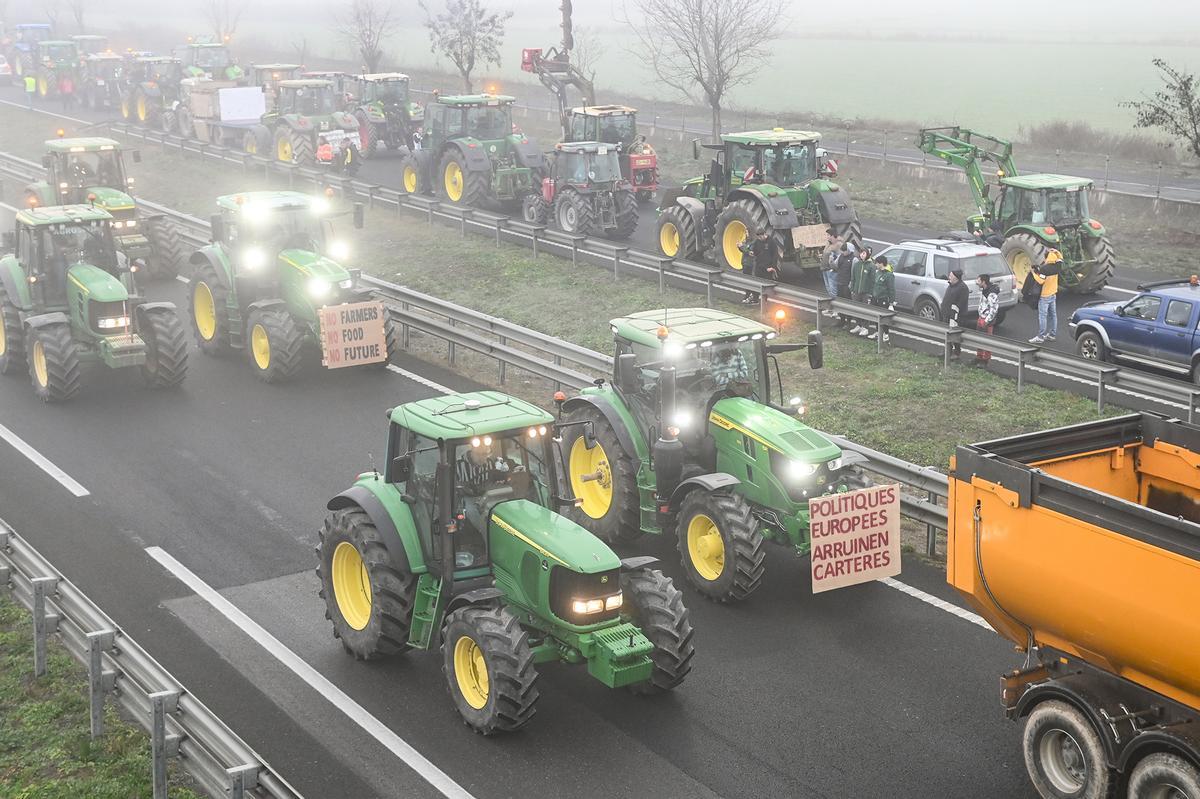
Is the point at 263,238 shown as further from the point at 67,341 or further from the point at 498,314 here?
the point at 498,314

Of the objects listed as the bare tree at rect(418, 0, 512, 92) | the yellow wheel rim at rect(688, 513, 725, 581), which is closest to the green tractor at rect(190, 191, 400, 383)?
the yellow wheel rim at rect(688, 513, 725, 581)

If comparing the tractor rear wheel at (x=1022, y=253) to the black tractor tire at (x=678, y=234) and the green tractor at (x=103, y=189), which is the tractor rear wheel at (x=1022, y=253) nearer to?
the black tractor tire at (x=678, y=234)

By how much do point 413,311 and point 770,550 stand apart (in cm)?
1223

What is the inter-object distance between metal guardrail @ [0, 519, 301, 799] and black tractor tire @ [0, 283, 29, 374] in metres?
8.76

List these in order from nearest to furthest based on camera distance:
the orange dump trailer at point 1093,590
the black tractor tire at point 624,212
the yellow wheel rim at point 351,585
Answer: the orange dump trailer at point 1093,590, the yellow wheel rim at point 351,585, the black tractor tire at point 624,212

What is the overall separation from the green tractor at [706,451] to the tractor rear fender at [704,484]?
0.01 m

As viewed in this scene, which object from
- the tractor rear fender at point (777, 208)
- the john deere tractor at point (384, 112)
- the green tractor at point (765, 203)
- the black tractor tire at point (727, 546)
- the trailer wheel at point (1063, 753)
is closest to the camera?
the trailer wheel at point (1063, 753)

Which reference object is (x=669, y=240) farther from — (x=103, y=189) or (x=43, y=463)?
(x=43, y=463)

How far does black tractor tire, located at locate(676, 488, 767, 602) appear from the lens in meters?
13.1

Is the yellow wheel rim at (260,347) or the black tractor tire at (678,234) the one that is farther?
the black tractor tire at (678,234)

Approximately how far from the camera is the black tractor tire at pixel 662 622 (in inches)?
442

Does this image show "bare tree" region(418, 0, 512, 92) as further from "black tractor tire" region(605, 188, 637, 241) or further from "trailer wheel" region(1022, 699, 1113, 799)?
"trailer wheel" region(1022, 699, 1113, 799)

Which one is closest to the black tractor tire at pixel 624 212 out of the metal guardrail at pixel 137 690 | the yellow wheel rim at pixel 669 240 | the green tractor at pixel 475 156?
the yellow wheel rim at pixel 669 240

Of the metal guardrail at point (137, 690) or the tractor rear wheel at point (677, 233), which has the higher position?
the tractor rear wheel at point (677, 233)
